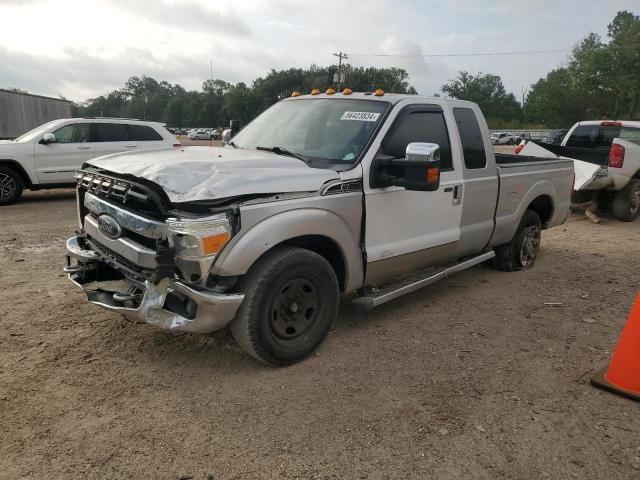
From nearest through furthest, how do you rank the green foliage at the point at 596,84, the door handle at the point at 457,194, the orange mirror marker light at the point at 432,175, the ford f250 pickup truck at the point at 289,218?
the ford f250 pickup truck at the point at 289,218 < the orange mirror marker light at the point at 432,175 < the door handle at the point at 457,194 < the green foliage at the point at 596,84

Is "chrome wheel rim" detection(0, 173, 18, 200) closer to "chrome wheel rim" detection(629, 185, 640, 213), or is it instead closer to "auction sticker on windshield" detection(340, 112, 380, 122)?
"auction sticker on windshield" detection(340, 112, 380, 122)

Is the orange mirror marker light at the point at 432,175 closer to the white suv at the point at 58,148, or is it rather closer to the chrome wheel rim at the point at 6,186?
the white suv at the point at 58,148

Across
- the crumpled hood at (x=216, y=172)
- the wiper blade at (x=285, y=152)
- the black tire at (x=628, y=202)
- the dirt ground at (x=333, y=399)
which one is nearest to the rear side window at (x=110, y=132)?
the dirt ground at (x=333, y=399)

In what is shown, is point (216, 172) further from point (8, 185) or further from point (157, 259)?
point (8, 185)

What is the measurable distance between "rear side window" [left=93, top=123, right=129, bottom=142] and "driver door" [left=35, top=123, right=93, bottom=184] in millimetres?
195

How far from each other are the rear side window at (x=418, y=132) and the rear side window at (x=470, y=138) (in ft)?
0.83

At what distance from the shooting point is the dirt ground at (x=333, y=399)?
260 cm

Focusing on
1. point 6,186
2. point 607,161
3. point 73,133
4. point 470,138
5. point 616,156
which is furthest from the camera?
point 73,133

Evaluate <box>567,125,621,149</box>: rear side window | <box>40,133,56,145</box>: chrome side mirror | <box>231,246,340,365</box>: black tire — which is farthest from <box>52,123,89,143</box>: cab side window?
<box>567,125,621,149</box>: rear side window

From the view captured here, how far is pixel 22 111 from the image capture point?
22562 mm

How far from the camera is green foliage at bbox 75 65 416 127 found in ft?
253

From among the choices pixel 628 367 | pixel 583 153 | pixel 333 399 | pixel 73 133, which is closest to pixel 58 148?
→ pixel 73 133

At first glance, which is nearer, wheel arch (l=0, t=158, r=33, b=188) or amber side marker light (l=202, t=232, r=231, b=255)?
amber side marker light (l=202, t=232, r=231, b=255)

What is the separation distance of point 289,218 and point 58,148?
886cm
